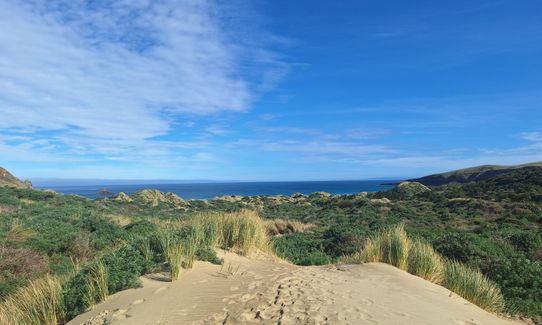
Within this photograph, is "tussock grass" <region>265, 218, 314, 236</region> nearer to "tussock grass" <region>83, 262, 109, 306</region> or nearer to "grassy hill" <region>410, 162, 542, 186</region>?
"tussock grass" <region>83, 262, 109, 306</region>

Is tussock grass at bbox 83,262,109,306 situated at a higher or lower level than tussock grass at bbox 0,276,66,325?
higher

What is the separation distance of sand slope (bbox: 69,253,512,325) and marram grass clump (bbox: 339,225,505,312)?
0.62 metres

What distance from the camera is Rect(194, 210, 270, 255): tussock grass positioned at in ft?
31.8

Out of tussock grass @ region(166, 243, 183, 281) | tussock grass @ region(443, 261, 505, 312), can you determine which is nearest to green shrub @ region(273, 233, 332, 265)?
tussock grass @ region(443, 261, 505, 312)

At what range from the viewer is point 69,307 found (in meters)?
6.30

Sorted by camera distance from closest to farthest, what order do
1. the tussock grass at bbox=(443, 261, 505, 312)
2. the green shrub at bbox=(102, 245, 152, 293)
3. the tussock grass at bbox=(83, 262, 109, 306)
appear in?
the tussock grass at bbox=(83, 262, 109, 306) < the green shrub at bbox=(102, 245, 152, 293) < the tussock grass at bbox=(443, 261, 505, 312)

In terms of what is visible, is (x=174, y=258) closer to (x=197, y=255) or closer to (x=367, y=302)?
(x=197, y=255)

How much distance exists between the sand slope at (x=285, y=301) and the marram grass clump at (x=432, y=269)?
2.04 ft

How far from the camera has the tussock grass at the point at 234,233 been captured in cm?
968

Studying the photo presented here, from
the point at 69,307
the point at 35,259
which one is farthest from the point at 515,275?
the point at 35,259

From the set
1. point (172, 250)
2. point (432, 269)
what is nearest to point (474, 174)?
point (432, 269)

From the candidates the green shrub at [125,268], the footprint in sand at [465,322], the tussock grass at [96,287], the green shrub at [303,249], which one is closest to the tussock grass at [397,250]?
the green shrub at [303,249]

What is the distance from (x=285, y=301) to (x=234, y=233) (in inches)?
167

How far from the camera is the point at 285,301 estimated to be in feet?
19.8
